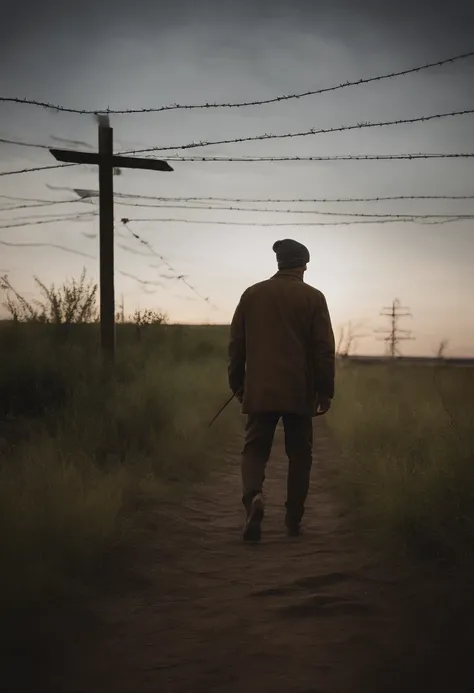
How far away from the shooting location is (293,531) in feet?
18.4

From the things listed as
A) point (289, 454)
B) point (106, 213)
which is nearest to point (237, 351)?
point (289, 454)

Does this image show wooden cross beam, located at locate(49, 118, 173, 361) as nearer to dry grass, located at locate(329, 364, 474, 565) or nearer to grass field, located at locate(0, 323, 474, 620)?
grass field, located at locate(0, 323, 474, 620)

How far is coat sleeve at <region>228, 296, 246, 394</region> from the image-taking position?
18.7 feet

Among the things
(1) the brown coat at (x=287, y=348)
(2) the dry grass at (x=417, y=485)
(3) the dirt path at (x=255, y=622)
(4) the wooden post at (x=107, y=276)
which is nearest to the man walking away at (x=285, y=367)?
(1) the brown coat at (x=287, y=348)

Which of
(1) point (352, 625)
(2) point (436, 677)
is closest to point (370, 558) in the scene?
(1) point (352, 625)

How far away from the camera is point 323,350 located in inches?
213

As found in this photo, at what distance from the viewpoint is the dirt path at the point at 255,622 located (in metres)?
3.11

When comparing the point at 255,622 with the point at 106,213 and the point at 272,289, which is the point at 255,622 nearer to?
the point at 272,289

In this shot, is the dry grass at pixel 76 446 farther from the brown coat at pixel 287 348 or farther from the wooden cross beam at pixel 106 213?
the brown coat at pixel 287 348

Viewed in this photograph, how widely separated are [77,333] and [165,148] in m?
4.04

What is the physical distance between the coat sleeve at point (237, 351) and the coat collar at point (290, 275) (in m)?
0.38

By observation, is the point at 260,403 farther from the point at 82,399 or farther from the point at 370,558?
the point at 82,399

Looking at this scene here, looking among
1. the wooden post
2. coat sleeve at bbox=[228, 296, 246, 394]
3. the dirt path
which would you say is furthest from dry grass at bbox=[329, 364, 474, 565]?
the wooden post

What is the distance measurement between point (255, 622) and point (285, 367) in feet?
7.22
